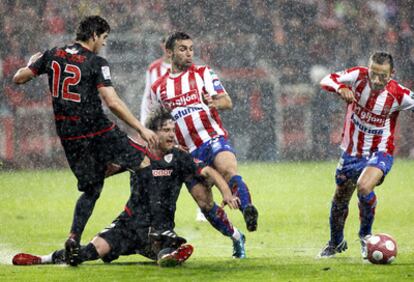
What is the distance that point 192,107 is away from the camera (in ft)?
30.2

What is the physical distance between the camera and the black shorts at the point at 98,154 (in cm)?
820

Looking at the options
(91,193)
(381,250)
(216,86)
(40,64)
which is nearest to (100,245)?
(91,193)

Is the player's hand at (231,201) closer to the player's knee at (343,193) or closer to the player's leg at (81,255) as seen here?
the player's leg at (81,255)

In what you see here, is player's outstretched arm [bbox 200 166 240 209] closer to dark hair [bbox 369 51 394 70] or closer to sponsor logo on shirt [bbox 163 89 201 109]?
sponsor logo on shirt [bbox 163 89 201 109]

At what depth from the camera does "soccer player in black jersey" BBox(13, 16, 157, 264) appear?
8078 millimetres

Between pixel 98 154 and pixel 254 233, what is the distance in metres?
3.17

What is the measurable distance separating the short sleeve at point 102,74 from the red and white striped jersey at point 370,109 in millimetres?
1977

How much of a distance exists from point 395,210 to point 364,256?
4.43 m

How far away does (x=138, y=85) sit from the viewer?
63.1 feet

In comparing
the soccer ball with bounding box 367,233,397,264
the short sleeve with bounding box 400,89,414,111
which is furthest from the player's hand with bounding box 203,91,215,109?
the soccer ball with bounding box 367,233,397,264

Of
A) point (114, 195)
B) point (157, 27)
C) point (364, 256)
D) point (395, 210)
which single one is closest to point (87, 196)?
point (364, 256)

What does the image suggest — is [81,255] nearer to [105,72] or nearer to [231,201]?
[231,201]

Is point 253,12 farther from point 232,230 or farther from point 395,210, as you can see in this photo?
point 232,230

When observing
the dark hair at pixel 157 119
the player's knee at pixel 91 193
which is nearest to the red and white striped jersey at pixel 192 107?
the dark hair at pixel 157 119
